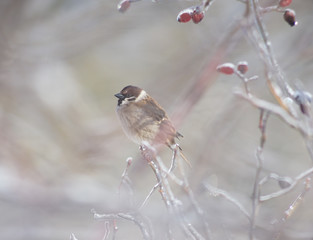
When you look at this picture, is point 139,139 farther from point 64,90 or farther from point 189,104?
point 64,90

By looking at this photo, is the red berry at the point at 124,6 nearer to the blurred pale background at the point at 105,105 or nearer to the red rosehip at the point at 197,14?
the red rosehip at the point at 197,14

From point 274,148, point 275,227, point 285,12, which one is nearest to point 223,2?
point 274,148

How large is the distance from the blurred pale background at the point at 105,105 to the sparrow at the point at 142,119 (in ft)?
0.62


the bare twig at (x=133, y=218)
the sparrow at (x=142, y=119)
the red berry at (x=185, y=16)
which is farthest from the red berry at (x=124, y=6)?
the sparrow at (x=142, y=119)

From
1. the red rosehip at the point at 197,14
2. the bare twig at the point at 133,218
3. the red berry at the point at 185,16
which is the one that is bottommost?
the bare twig at the point at 133,218

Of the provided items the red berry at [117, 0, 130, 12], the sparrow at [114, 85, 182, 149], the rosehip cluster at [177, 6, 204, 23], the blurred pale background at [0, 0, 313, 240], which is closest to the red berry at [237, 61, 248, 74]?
the rosehip cluster at [177, 6, 204, 23]

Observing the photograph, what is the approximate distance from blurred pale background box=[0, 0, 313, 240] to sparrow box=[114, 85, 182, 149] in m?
0.19

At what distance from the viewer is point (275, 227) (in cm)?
193

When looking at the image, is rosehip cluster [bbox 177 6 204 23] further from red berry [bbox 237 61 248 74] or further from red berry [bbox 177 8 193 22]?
red berry [bbox 237 61 248 74]

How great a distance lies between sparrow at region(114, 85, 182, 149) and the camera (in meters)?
3.56

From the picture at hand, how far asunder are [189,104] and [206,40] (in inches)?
100

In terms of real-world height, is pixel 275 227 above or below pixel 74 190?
below

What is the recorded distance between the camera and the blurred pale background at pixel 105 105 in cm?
365

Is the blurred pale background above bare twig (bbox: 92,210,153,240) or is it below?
above
